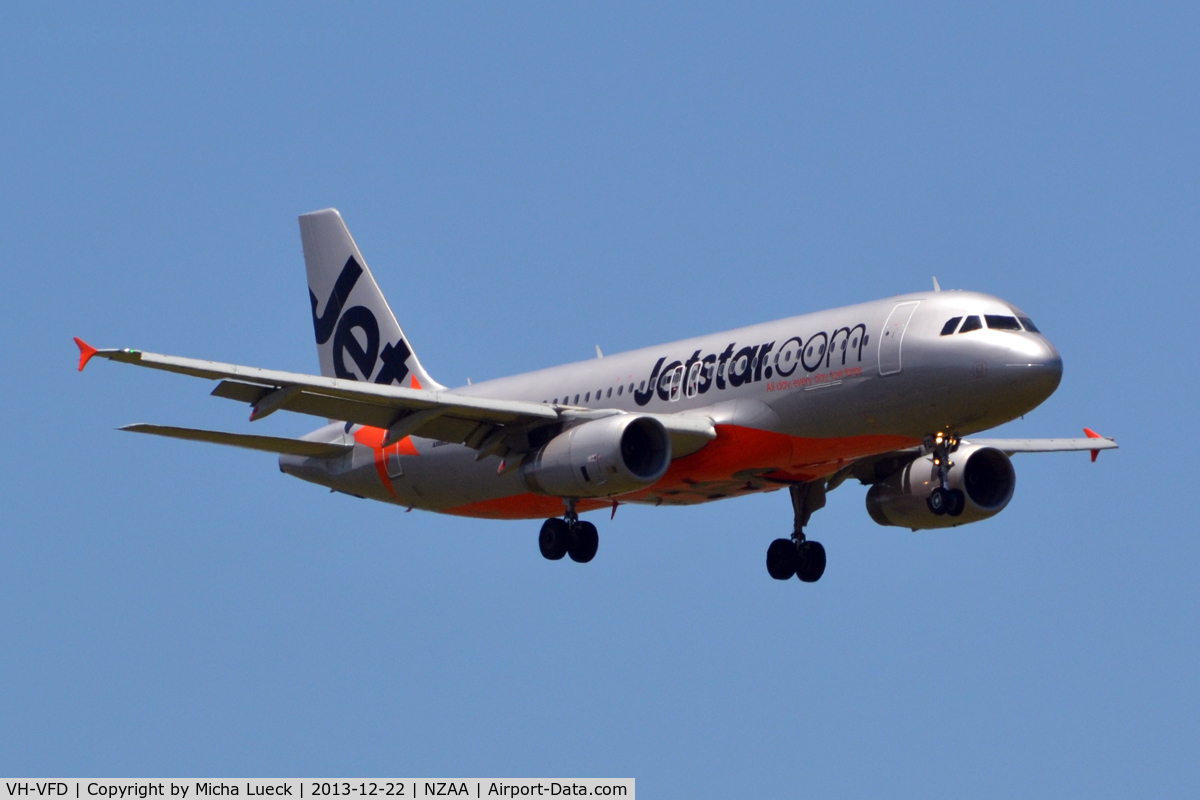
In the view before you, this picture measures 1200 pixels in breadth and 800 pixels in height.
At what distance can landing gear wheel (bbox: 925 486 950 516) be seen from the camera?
40.0m

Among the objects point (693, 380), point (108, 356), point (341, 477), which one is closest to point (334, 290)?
point (341, 477)

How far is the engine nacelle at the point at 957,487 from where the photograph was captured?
144 ft

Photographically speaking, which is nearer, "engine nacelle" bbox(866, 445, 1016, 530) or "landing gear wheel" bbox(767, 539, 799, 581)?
"engine nacelle" bbox(866, 445, 1016, 530)

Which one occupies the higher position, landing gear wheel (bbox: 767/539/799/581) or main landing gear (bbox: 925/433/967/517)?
landing gear wheel (bbox: 767/539/799/581)

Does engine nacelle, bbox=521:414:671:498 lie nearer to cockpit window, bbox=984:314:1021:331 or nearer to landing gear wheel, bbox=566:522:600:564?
landing gear wheel, bbox=566:522:600:564

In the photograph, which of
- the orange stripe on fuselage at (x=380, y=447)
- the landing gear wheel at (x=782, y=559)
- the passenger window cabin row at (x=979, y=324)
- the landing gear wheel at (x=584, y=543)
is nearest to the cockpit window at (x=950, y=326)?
the passenger window cabin row at (x=979, y=324)

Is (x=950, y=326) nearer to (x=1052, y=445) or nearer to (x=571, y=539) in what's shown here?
(x=571, y=539)

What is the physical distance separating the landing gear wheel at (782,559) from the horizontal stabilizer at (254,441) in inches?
421

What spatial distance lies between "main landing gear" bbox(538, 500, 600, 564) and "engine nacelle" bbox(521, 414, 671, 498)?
2845mm

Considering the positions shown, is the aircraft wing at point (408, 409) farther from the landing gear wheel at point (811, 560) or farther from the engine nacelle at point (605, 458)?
the landing gear wheel at point (811, 560)

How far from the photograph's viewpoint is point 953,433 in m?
39.2

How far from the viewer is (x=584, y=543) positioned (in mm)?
44000

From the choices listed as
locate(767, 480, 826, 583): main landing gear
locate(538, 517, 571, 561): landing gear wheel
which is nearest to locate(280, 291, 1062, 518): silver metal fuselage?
locate(538, 517, 571, 561): landing gear wheel

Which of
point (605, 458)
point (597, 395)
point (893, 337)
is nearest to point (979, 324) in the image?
point (893, 337)
